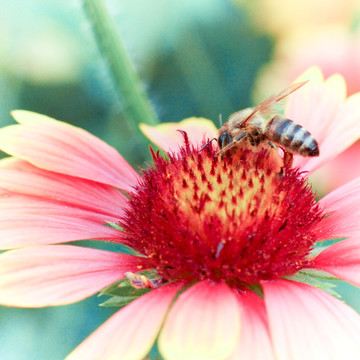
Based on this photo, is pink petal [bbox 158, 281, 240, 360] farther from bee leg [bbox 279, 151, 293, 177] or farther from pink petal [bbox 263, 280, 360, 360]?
bee leg [bbox 279, 151, 293, 177]

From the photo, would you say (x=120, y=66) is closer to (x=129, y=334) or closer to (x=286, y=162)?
(x=286, y=162)

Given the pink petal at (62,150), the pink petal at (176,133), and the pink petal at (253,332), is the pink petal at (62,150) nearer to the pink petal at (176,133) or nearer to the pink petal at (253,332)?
the pink petal at (176,133)

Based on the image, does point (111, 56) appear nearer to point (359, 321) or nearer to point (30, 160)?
point (30, 160)

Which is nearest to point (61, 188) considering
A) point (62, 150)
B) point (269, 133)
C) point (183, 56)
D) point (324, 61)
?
point (62, 150)

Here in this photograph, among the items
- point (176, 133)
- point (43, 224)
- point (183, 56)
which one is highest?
point (183, 56)

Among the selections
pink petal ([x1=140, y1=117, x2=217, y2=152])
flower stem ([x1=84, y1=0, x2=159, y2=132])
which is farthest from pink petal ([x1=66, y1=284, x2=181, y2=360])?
flower stem ([x1=84, y1=0, x2=159, y2=132])

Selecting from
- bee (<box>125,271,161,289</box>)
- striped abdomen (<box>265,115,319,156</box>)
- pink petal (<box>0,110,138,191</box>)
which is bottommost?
bee (<box>125,271,161,289</box>)
